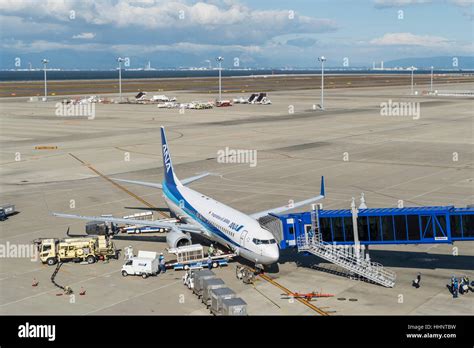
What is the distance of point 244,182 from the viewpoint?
75375 millimetres

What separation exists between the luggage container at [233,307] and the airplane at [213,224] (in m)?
6.57

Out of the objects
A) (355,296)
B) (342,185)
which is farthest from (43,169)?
(355,296)

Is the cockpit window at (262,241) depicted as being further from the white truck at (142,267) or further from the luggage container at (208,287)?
the white truck at (142,267)

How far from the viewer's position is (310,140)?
112 metres

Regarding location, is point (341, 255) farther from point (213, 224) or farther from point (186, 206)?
point (186, 206)

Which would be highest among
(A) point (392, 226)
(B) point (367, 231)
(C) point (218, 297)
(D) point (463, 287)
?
(A) point (392, 226)

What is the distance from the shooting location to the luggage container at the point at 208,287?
3644 centimetres

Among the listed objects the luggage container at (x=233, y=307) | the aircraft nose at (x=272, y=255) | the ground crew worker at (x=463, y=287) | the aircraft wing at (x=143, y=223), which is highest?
the aircraft wing at (x=143, y=223)

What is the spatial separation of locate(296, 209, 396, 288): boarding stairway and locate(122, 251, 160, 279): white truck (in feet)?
32.2

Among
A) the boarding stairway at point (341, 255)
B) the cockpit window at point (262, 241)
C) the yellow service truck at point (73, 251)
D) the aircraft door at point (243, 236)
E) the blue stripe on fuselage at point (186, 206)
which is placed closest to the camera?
the cockpit window at point (262, 241)

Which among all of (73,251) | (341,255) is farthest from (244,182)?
(341,255)

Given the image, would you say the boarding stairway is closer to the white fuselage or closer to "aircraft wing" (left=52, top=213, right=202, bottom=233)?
the white fuselage

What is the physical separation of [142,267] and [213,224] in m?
6.74

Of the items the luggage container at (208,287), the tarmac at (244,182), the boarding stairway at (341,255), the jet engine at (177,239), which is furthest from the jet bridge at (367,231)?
the luggage container at (208,287)
